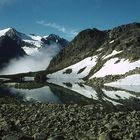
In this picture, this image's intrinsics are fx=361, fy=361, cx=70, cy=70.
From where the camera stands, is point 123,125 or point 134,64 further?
point 134,64

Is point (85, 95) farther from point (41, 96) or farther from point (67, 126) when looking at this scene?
point (67, 126)

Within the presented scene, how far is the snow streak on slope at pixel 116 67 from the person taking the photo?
5344 inches

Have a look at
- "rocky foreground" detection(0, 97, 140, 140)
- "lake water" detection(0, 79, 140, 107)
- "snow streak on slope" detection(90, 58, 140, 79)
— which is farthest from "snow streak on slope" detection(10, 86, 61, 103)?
"snow streak on slope" detection(90, 58, 140, 79)

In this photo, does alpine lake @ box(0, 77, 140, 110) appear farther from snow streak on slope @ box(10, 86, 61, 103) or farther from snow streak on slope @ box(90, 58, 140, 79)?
snow streak on slope @ box(90, 58, 140, 79)

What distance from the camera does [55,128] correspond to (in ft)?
126

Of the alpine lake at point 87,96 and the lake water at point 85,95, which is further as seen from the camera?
the lake water at point 85,95

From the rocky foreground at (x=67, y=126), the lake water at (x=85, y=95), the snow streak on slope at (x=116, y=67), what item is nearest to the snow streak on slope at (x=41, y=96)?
the lake water at (x=85, y=95)

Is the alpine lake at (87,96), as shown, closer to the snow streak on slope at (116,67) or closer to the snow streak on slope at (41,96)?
the snow streak on slope at (41,96)

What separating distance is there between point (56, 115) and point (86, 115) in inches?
153

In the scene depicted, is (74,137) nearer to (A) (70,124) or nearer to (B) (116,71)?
(A) (70,124)

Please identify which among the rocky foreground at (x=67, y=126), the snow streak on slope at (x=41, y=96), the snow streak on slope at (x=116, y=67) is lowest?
the rocky foreground at (x=67, y=126)

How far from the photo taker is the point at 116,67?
14588 cm

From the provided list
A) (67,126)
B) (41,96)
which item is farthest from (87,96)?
(67,126)

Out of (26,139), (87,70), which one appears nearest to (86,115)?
(26,139)
